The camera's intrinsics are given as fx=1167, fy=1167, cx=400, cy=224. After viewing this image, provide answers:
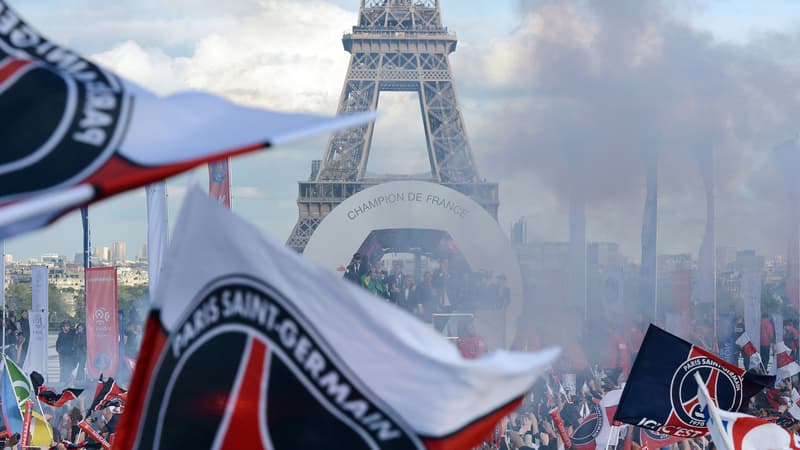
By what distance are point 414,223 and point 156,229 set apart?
7.70 m

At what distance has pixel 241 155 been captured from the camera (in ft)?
10.4

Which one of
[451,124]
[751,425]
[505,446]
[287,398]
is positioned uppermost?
[451,124]

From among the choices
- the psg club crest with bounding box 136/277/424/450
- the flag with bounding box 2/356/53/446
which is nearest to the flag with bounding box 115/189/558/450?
the psg club crest with bounding box 136/277/424/450

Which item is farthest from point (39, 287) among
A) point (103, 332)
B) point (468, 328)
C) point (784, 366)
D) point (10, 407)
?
point (784, 366)

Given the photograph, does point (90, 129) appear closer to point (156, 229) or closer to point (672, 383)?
point (672, 383)

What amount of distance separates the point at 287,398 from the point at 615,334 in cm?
1507

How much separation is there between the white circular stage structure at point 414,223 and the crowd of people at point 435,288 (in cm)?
40

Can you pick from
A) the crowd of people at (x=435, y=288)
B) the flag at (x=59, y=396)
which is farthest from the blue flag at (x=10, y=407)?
the crowd of people at (x=435, y=288)

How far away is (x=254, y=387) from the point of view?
11.9 ft

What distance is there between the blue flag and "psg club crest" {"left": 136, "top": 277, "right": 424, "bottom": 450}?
28.3 ft

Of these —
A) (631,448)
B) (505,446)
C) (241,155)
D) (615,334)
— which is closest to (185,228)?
(241,155)

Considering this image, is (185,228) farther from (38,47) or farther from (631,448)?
(631,448)

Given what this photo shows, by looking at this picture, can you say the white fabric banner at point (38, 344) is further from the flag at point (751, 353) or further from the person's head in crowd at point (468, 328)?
the flag at point (751, 353)

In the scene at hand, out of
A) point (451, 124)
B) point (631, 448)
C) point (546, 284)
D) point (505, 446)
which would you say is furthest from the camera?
point (451, 124)
